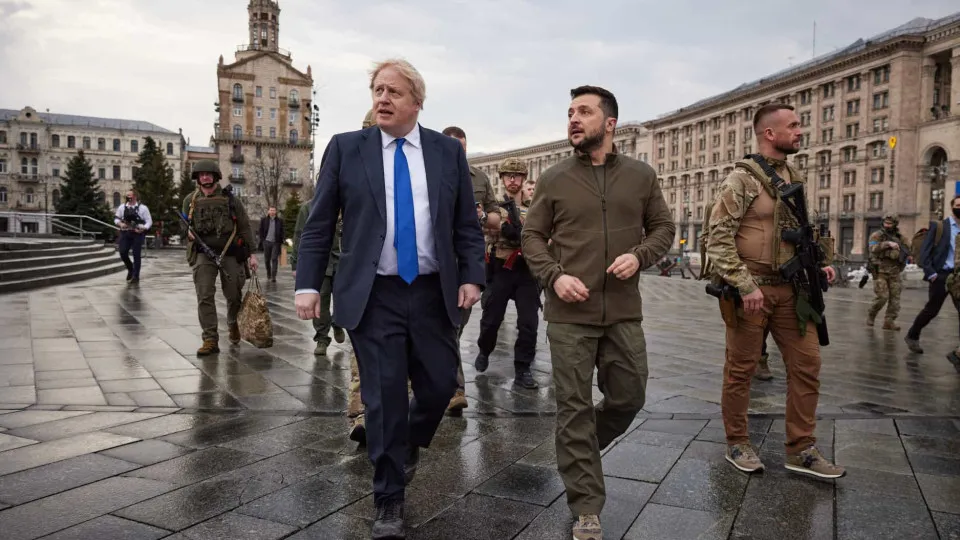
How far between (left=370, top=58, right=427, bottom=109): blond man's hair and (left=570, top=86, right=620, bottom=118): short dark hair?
76cm

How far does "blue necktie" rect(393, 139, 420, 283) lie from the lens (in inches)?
116

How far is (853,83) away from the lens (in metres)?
72.8

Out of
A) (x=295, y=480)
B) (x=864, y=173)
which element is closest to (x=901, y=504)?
(x=295, y=480)

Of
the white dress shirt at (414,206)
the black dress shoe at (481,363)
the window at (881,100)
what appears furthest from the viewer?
the window at (881,100)

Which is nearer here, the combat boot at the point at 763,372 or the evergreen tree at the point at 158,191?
the combat boot at the point at 763,372

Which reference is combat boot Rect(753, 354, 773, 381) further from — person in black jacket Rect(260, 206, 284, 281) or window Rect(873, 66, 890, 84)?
window Rect(873, 66, 890, 84)

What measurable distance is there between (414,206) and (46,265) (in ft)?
53.5

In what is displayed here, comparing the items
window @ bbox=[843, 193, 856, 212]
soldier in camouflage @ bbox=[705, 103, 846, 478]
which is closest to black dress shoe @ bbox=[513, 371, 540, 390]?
soldier in camouflage @ bbox=[705, 103, 846, 478]

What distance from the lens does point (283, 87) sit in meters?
78.5

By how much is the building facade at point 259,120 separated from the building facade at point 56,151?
15593 mm

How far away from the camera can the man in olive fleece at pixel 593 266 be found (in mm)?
2998

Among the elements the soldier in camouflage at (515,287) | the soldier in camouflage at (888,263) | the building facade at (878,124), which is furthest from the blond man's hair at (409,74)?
the building facade at (878,124)

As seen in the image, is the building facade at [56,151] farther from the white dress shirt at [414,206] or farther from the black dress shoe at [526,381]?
the white dress shirt at [414,206]

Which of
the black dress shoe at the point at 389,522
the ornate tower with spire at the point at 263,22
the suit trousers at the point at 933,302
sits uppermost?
the ornate tower with spire at the point at 263,22
